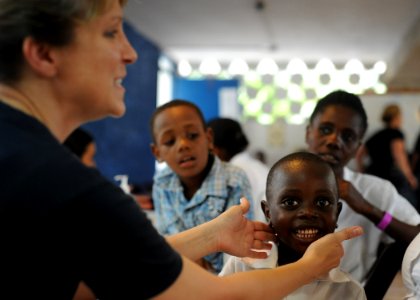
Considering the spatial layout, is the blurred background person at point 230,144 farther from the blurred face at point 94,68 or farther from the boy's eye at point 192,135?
the blurred face at point 94,68

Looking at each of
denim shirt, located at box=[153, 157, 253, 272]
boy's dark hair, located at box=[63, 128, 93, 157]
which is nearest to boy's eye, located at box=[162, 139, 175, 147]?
denim shirt, located at box=[153, 157, 253, 272]

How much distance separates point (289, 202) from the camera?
4.95 ft

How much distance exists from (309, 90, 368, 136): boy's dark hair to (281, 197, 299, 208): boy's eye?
0.69 m

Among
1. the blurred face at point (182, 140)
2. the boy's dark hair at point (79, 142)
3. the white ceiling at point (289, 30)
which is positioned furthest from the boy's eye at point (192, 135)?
the white ceiling at point (289, 30)

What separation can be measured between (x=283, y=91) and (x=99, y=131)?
4336 mm

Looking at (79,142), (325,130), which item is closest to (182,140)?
(325,130)

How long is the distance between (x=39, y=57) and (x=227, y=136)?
7.82 feet

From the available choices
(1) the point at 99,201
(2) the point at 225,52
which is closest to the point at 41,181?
(1) the point at 99,201

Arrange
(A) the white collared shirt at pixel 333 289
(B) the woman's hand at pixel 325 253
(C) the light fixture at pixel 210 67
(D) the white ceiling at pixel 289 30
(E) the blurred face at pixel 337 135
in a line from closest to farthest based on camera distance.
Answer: (B) the woman's hand at pixel 325 253 → (A) the white collared shirt at pixel 333 289 → (E) the blurred face at pixel 337 135 → (D) the white ceiling at pixel 289 30 → (C) the light fixture at pixel 210 67

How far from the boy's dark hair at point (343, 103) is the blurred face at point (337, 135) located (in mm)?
21

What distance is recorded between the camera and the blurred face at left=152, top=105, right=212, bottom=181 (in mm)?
2154

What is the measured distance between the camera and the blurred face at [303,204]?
145 centimetres

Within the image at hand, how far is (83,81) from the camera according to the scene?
3.15 feet

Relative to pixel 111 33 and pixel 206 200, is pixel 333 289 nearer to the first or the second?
pixel 206 200
